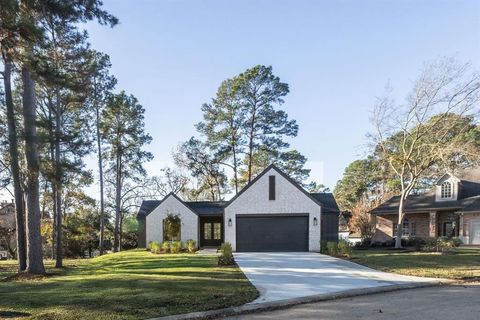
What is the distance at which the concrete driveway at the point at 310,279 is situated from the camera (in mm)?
8859

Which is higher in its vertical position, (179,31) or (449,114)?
(179,31)

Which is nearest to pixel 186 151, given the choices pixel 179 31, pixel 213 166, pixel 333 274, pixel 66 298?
pixel 213 166

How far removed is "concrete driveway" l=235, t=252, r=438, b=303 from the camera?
8.86m

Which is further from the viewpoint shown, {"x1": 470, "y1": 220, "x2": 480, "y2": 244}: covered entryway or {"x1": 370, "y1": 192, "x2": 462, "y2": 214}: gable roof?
{"x1": 370, "y1": 192, "x2": 462, "y2": 214}: gable roof

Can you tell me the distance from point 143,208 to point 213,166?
955 cm

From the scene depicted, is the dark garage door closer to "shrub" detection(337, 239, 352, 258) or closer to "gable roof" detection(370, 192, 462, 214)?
"shrub" detection(337, 239, 352, 258)

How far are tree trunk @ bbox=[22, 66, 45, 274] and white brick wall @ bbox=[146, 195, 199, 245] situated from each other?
1345cm

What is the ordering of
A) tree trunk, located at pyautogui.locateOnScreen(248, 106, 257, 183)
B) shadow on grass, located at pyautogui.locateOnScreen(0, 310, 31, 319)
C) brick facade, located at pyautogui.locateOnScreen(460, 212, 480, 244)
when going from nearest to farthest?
1. shadow on grass, located at pyautogui.locateOnScreen(0, 310, 31, 319)
2. brick facade, located at pyautogui.locateOnScreen(460, 212, 480, 244)
3. tree trunk, located at pyautogui.locateOnScreen(248, 106, 257, 183)

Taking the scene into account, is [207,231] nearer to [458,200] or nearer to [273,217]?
[273,217]

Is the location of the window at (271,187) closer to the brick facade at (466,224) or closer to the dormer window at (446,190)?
the brick facade at (466,224)

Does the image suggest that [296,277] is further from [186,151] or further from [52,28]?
[186,151]

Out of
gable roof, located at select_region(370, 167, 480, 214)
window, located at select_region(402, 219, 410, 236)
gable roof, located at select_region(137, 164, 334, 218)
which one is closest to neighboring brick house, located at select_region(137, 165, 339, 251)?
gable roof, located at select_region(137, 164, 334, 218)

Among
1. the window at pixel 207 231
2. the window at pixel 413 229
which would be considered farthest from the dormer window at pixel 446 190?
the window at pixel 207 231

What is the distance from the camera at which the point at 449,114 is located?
68.9ft
